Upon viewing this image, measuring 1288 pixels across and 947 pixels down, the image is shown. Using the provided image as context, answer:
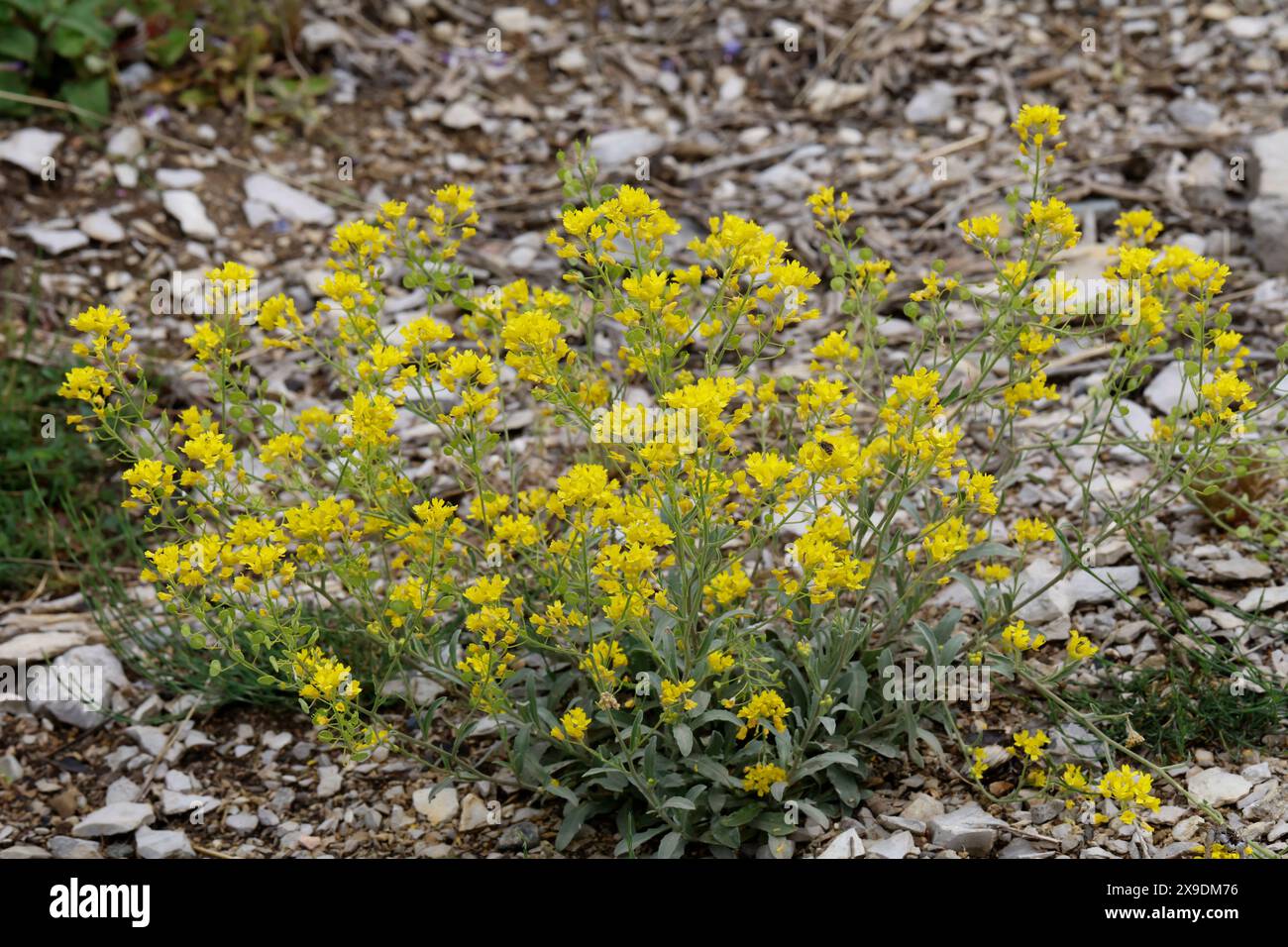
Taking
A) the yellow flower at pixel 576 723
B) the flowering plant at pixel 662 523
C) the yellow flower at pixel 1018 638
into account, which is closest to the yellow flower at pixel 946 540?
the flowering plant at pixel 662 523

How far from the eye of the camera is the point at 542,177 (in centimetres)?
604

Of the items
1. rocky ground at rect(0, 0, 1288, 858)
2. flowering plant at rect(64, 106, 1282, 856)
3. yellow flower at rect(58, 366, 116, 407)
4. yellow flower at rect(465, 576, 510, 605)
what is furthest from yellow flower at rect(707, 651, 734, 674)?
yellow flower at rect(58, 366, 116, 407)

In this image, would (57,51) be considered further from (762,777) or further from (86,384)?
(762,777)

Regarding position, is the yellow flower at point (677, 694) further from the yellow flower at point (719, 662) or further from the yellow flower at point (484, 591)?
the yellow flower at point (484, 591)

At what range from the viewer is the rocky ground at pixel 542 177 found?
3.51 metres

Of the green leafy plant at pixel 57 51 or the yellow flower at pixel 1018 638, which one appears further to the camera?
the green leafy plant at pixel 57 51

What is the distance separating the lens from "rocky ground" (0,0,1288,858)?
3512mm

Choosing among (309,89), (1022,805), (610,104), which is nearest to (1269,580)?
(1022,805)

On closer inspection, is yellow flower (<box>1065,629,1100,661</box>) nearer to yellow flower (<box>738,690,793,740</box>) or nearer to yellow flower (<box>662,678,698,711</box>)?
yellow flower (<box>738,690,793,740</box>)

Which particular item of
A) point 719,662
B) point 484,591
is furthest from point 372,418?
point 719,662

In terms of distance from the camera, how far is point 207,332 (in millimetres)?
2961

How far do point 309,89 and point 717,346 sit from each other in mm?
3991

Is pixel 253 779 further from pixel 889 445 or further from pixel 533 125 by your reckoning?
pixel 533 125

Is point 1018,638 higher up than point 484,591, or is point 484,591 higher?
point 484,591
